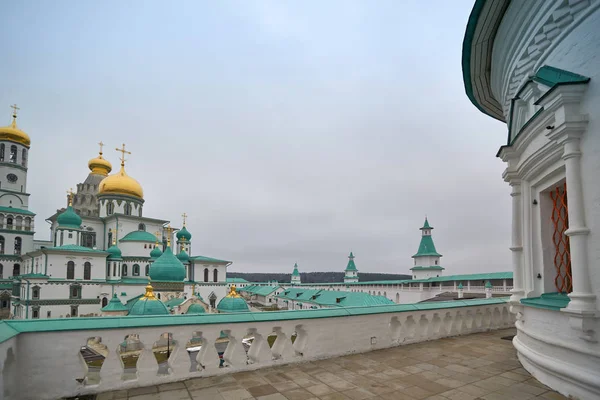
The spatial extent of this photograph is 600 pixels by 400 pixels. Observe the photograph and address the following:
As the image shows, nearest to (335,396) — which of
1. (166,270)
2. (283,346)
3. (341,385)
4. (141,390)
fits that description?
(341,385)

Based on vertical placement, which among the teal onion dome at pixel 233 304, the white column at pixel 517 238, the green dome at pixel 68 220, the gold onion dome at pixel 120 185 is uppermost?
the gold onion dome at pixel 120 185

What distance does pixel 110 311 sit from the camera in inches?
1207

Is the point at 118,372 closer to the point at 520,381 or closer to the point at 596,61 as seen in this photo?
the point at 520,381

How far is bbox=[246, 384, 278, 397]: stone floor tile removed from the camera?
13.2 ft

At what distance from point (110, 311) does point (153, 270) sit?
18.1 ft

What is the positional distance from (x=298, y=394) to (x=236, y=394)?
734mm

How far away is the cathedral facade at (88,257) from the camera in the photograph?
33438mm

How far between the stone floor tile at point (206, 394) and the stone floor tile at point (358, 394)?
1.52 m

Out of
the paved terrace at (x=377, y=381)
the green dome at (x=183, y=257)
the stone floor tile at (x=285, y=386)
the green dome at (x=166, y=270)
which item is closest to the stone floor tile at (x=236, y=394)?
the paved terrace at (x=377, y=381)

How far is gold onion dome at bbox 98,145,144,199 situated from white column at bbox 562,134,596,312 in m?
50.4

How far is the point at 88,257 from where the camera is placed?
36844 millimetres

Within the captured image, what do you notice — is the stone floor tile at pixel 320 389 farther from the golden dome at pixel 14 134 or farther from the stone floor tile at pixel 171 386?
the golden dome at pixel 14 134

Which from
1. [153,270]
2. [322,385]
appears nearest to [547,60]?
[322,385]

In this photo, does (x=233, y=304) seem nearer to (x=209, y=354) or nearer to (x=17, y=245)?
(x=209, y=354)
